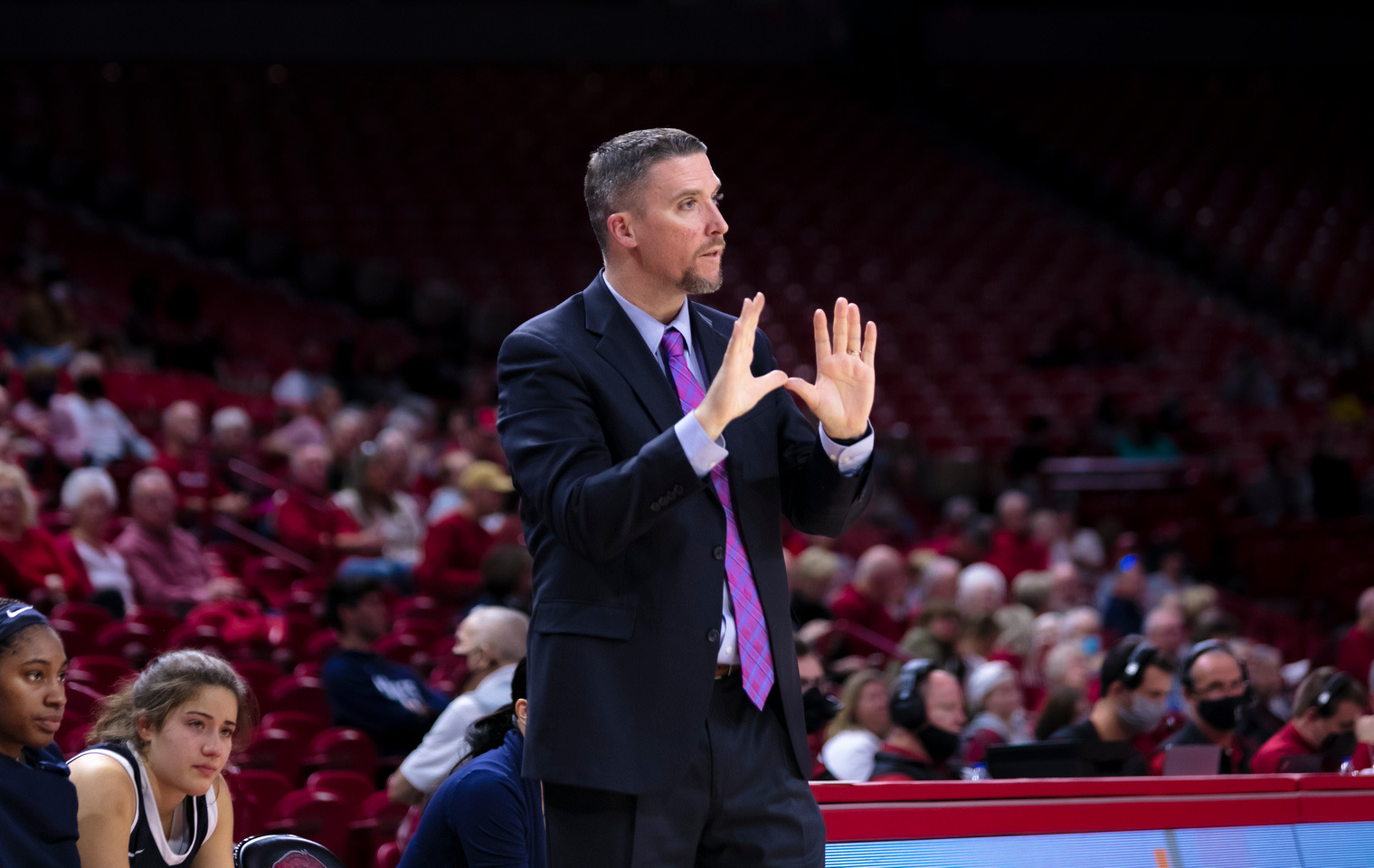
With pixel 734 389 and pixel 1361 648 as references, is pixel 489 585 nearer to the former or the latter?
pixel 1361 648

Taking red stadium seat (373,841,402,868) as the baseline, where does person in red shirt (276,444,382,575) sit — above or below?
above

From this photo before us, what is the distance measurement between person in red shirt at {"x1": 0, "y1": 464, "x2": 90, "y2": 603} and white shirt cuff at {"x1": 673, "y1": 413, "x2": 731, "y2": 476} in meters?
3.96

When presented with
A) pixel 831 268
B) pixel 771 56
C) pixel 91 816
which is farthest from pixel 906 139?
pixel 91 816

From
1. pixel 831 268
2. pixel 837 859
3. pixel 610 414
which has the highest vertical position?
pixel 831 268

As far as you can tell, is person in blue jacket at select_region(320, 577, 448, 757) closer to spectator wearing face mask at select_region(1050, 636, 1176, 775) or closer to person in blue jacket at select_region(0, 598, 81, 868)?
spectator wearing face mask at select_region(1050, 636, 1176, 775)

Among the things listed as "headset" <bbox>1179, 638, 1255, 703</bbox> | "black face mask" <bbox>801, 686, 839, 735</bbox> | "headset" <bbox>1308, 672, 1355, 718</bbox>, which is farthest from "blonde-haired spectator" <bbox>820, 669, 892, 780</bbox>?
"headset" <bbox>1308, 672, 1355, 718</bbox>

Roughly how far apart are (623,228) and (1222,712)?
8.88ft

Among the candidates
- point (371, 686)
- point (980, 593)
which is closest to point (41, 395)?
point (371, 686)

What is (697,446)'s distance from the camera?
1.47 meters

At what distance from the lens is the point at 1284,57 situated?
17188mm

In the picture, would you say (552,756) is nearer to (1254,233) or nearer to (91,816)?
(91,816)

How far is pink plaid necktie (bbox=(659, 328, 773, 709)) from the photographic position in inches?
61.5

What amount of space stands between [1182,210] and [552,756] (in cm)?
1403

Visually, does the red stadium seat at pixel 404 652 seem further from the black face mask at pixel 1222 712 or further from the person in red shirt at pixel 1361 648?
the person in red shirt at pixel 1361 648
